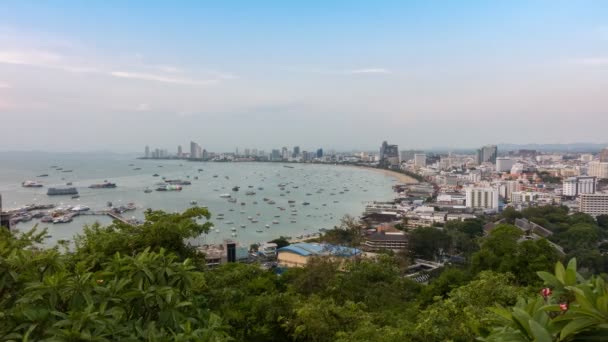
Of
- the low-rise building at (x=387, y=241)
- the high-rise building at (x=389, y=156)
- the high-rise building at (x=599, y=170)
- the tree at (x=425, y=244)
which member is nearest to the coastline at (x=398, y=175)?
the high-rise building at (x=389, y=156)

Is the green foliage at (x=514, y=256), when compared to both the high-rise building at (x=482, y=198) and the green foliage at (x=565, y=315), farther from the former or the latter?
the high-rise building at (x=482, y=198)

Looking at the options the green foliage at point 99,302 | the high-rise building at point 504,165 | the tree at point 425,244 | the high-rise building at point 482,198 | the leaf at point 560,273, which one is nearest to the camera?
the leaf at point 560,273

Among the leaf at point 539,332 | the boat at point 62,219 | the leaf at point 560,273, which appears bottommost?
the boat at point 62,219

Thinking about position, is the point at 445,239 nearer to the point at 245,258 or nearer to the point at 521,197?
the point at 245,258

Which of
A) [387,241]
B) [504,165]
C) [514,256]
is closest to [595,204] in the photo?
[387,241]

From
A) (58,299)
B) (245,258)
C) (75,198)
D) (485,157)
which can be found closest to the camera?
(58,299)

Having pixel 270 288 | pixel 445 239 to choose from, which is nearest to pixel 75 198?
pixel 445 239
